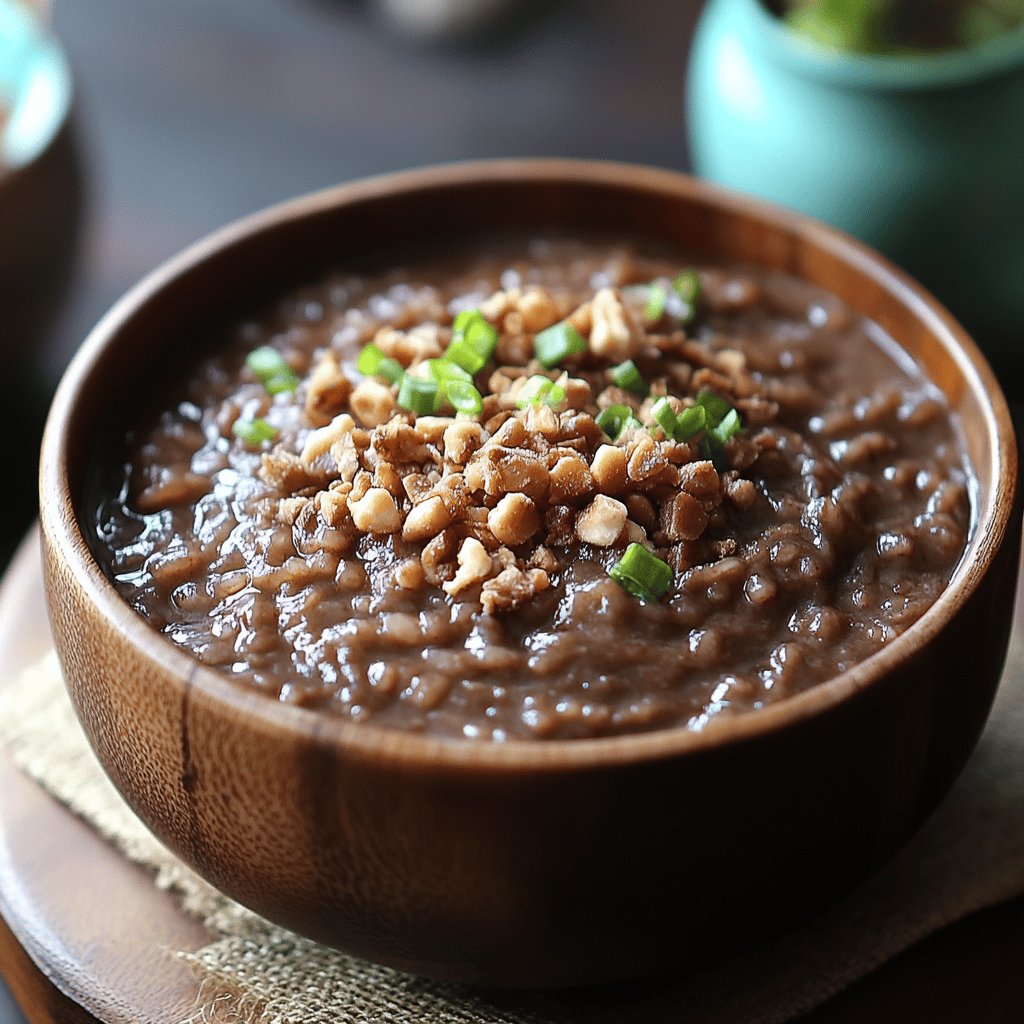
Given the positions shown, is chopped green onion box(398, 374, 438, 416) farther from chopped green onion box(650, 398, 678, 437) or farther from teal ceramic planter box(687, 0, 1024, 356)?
teal ceramic planter box(687, 0, 1024, 356)

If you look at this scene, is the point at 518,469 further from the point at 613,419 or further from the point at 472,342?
Result: the point at 472,342

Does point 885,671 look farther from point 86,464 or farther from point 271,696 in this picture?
point 86,464

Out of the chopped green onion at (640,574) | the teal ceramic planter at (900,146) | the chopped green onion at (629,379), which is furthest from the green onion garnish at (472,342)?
the teal ceramic planter at (900,146)

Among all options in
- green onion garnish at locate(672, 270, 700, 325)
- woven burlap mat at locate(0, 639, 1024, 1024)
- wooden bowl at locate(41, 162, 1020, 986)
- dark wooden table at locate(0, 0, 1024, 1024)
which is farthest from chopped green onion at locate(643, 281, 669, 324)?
dark wooden table at locate(0, 0, 1024, 1024)

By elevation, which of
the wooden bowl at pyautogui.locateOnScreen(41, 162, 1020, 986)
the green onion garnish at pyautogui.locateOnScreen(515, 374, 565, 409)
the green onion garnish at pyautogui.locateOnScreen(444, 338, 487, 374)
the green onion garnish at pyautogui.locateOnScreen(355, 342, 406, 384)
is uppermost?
the green onion garnish at pyautogui.locateOnScreen(515, 374, 565, 409)

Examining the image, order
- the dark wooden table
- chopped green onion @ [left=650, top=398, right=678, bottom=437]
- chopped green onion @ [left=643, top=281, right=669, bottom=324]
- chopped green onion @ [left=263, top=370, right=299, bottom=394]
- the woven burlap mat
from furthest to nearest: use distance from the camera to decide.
Result: 1. the dark wooden table
2. chopped green onion @ [left=643, top=281, right=669, bottom=324]
3. chopped green onion @ [left=263, top=370, right=299, bottom=394]
4. chopped green onion @ [left=650, top=398, right=678, bottom=437]
5. the woven burlap mat

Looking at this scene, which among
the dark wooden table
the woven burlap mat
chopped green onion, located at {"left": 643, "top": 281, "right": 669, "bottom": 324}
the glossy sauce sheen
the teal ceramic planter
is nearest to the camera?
the glossy sauce sheen

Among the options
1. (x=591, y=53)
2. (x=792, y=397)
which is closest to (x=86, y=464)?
(x=792, y=397)

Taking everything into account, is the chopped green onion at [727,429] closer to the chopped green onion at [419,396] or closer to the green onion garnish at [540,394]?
the green onion garnish at [540,394]

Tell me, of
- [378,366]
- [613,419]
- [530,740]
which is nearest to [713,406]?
[613,419]
